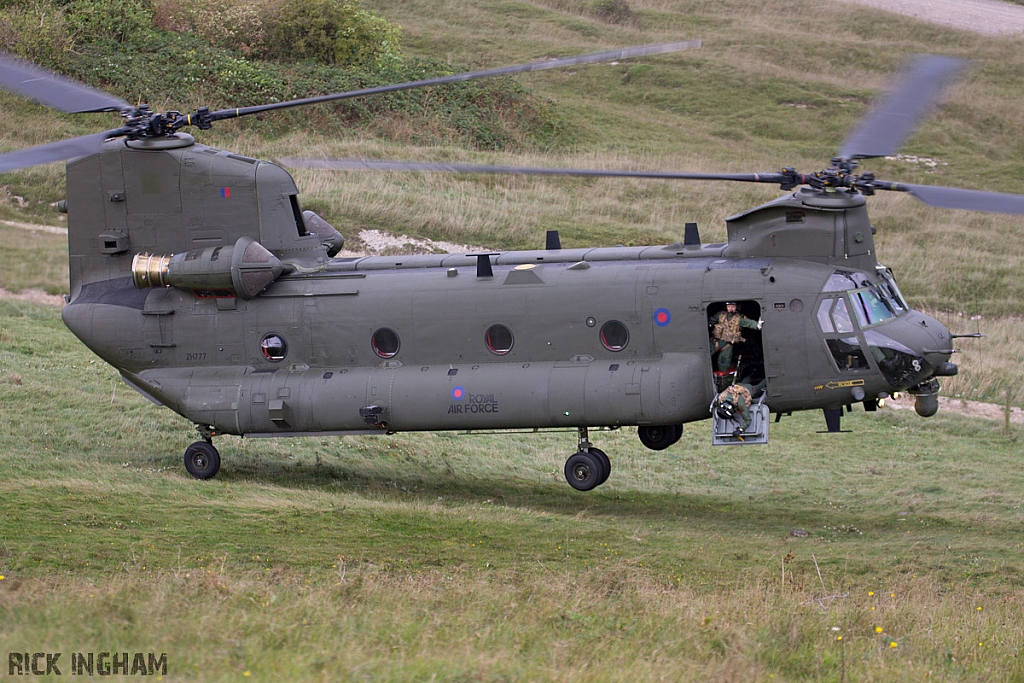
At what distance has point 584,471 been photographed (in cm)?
1600

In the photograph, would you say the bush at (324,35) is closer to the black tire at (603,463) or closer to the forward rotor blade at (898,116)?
the black tire at (603,463)

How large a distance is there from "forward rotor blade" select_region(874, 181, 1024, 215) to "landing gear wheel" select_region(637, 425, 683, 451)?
471cm

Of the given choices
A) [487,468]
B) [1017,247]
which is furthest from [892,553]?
[1017,247]

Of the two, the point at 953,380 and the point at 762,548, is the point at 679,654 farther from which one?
the point at 953,380

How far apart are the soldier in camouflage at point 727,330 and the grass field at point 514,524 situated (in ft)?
7.43

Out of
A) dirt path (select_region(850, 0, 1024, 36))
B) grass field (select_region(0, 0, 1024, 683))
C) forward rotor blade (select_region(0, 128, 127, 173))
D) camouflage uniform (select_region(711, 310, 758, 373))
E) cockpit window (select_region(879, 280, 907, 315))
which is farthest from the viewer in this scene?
dirt path (select_region(850, 0, 1024, 36))

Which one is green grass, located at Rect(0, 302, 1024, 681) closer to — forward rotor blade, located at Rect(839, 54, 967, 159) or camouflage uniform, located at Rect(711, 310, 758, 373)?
camouflage uniform, located at Rect(711, 310, 758, 373)

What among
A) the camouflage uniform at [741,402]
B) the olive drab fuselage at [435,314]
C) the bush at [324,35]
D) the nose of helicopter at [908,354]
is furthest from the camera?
the bush at [324,35]

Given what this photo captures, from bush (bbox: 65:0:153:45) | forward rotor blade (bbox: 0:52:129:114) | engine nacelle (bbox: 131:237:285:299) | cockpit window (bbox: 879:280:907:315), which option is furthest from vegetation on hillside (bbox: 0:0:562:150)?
cockpit window (bbox: 879:280:907:315)

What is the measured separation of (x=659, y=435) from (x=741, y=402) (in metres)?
2.33

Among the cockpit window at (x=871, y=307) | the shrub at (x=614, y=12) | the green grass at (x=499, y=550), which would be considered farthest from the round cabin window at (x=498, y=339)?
the shrub at (x=614, y=12)

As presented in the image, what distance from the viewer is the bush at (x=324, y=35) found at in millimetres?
45531

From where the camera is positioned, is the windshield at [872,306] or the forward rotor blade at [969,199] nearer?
the forward rotor blade at [969,199]

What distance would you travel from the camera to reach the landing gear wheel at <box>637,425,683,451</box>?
1673 cm
